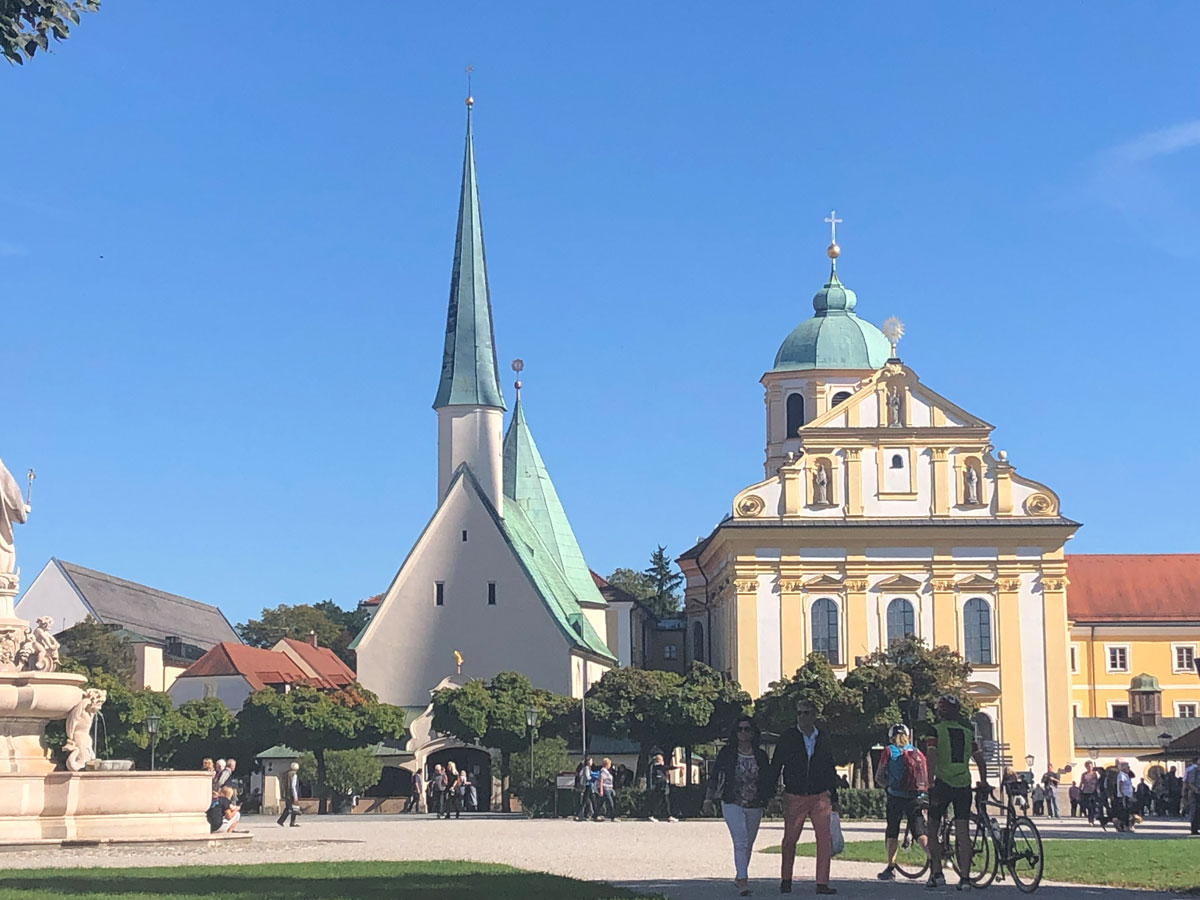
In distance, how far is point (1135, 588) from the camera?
90.3 metres

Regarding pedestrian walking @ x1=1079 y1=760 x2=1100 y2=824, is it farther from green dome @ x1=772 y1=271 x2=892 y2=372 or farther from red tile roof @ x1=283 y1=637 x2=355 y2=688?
red tile roof @ x1=283 y1=637 x2=355 y2=688

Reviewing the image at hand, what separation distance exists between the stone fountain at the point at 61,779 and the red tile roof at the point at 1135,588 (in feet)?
222

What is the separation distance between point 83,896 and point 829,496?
56177mm

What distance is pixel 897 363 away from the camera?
70.4m

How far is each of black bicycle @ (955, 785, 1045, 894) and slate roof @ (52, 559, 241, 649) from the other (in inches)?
3444

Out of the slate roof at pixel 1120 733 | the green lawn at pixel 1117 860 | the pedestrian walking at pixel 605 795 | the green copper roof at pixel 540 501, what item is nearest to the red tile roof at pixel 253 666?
the green copper roof at pixel 540 501

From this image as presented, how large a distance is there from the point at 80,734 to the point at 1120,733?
60.3 metres

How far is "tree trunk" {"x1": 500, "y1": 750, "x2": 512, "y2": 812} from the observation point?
186 feet

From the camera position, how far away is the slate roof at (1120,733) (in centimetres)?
7644

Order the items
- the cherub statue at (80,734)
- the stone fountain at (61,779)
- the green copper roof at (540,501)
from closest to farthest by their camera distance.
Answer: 1. the stone fountain at (61,779)
2. the cherub statue at (80,734)
3. the green copper roof at (540,501)

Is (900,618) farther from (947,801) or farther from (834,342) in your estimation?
(947,801)

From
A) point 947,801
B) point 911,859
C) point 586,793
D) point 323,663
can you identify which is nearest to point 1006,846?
point 947,801

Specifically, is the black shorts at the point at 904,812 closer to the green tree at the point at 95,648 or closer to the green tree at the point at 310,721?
the green tree at the point at 310,721

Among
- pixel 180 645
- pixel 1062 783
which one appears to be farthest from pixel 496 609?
pixel 180 645
